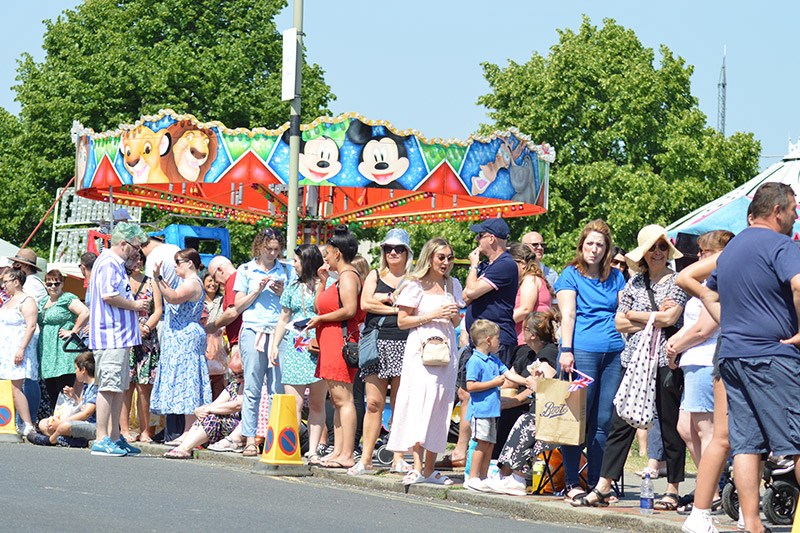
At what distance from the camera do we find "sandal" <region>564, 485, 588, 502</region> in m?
9.30

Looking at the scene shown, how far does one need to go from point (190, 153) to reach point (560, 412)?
33.8ft

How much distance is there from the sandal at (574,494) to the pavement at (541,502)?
63 mm

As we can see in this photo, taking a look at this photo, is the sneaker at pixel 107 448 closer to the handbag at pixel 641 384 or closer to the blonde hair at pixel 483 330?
the blonde hair at pixel 483 330

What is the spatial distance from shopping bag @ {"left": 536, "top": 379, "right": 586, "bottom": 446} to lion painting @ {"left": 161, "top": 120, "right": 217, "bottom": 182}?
9.99 m

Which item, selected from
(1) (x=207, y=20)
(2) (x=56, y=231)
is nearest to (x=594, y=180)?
(1) (x=207, y=20)

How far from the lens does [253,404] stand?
12664 mm

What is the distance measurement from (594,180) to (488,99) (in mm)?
6140

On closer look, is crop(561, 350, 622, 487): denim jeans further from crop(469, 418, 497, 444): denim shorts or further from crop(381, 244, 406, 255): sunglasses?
crop(381, 244, 406, 255): sunglasses

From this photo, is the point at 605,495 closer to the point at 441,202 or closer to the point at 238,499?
the point at 238,499

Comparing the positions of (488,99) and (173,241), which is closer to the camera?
(173,241)

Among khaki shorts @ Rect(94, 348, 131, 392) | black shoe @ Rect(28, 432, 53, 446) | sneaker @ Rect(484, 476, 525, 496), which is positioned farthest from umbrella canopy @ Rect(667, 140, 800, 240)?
black shoe @ Rect(28, 432, 53, 446)

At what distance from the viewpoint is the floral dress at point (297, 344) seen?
39.3 ft

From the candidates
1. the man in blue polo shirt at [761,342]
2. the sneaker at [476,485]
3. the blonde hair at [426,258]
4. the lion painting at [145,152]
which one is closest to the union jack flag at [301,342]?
the blonde hair at [426,258]

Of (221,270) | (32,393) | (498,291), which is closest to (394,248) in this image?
(498,291)
